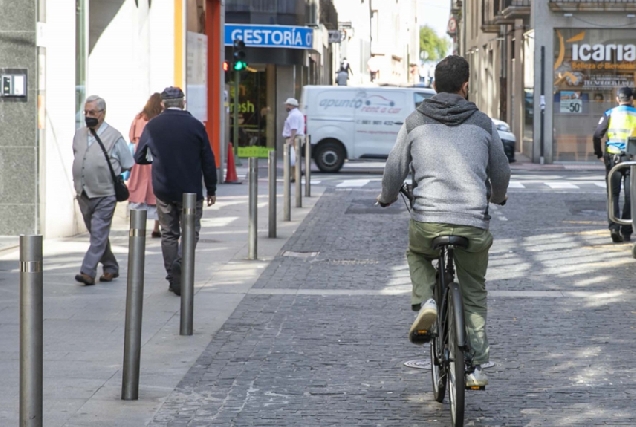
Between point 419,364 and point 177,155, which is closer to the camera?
point 419,364

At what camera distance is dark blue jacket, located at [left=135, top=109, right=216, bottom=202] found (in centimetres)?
1039

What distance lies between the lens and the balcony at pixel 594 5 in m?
35.2

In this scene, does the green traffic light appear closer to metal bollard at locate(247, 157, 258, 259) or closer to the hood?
metal bollard at locate(247, 157, 258, 259)

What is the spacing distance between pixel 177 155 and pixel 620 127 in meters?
6.18

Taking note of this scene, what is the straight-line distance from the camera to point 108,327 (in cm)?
886

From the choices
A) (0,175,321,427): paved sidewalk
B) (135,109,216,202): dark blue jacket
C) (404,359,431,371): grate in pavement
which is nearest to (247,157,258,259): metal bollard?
(0,175,321,427): paved sidewalk

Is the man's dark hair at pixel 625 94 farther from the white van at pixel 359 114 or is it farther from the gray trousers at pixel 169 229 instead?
the white van at pixel 359 114

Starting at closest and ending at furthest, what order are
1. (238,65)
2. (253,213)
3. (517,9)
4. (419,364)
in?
(419,364) → (253,213) → (238,65) → (517,9)

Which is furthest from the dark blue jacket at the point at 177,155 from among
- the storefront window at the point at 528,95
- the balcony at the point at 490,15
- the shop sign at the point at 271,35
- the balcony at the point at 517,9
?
the balcony at the point at 490,15

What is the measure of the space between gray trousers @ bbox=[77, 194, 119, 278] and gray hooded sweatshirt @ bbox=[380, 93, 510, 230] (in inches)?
196

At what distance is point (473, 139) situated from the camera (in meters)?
6.19

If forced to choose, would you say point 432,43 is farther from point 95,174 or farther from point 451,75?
point 451,75

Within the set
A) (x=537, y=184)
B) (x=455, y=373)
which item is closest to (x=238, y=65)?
(x=537, y=184)

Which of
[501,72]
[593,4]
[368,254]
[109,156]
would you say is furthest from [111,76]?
[501,72]
